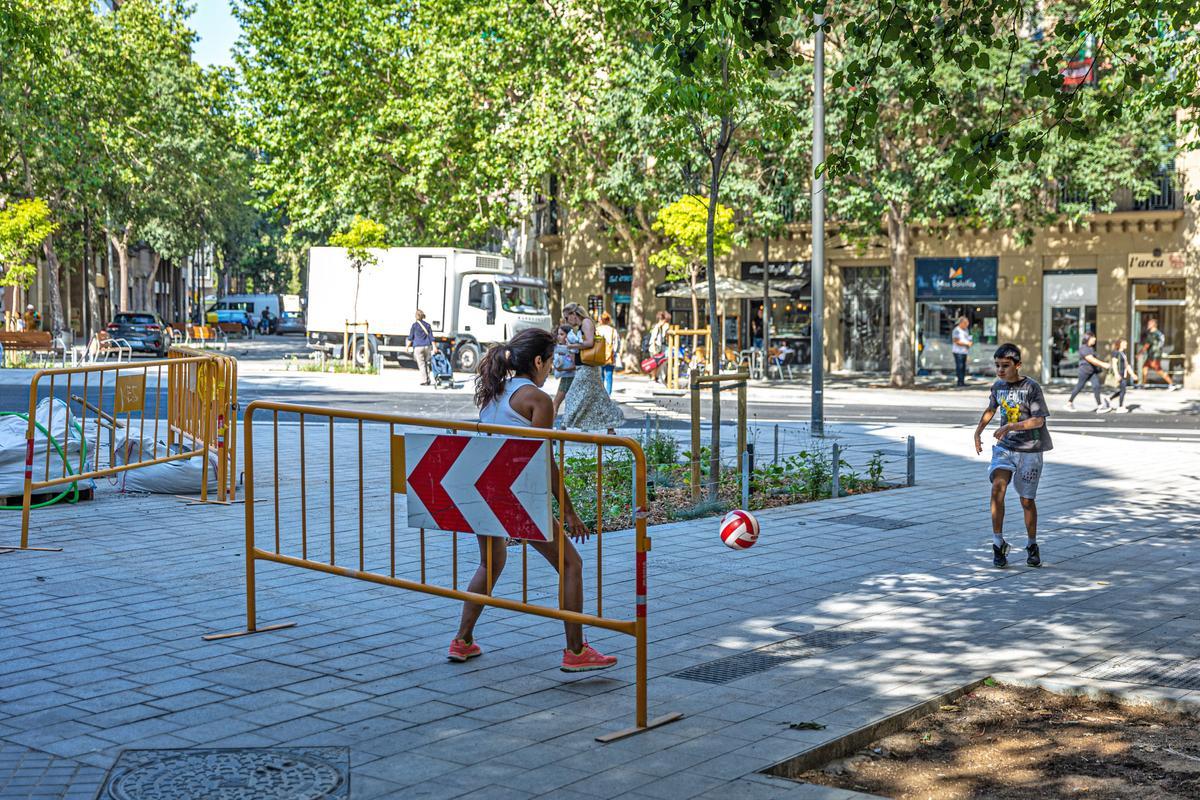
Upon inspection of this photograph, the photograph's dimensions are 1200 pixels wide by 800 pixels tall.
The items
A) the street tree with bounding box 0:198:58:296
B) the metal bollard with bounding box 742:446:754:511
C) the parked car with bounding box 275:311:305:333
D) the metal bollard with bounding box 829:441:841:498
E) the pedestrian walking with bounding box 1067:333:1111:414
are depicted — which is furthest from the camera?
the parked car with bounding box 275:311:305:333

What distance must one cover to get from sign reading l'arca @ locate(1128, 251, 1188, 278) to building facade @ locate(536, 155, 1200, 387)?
0.03m

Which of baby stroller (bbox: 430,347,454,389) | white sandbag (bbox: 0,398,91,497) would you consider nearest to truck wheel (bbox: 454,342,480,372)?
baby stroller (bbox: 430,347,454,389)

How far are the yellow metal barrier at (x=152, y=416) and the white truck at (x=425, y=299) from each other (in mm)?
24550

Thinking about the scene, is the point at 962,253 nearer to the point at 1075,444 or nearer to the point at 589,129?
the point at 589,129

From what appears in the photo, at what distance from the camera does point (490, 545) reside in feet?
20.5

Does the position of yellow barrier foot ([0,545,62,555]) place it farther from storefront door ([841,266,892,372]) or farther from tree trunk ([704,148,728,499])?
storefront door ([841,266,892,372])

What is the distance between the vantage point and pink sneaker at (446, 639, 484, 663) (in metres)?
6.51

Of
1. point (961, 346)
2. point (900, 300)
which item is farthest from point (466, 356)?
point (961, 346)

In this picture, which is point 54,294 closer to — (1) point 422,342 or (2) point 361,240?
(2) point 361,240

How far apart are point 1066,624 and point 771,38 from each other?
3843 mm

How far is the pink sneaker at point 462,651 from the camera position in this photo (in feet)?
21.4

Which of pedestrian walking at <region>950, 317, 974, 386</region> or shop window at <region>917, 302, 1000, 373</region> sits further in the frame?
shop window at <region>917, 302, 1000, 373</region>

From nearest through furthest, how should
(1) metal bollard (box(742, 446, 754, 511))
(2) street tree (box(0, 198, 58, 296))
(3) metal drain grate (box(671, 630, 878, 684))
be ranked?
(3) metal drain grate (box(671, 630, 878, 684))
(1) metal bollard (box(742, 446, 754, 511))
(2) street tree (box(0, 198, 58, 296))

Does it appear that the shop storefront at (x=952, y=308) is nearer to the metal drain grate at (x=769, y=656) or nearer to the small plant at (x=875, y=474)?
the small plant at (x=875, y=474)
